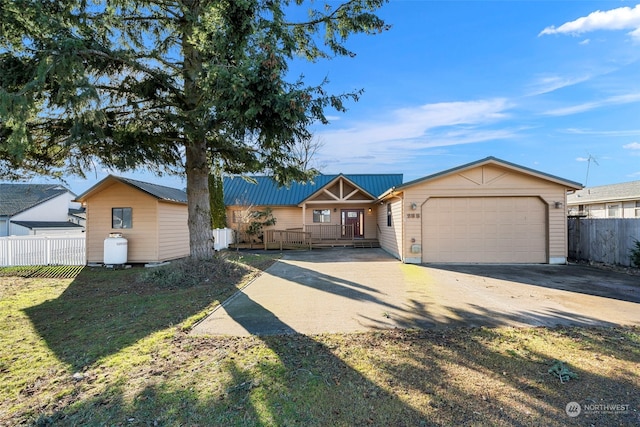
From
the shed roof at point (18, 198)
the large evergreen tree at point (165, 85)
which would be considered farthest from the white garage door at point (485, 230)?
the shed roof at point (18, 198)

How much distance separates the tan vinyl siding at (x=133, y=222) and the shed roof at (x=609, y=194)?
23.0m

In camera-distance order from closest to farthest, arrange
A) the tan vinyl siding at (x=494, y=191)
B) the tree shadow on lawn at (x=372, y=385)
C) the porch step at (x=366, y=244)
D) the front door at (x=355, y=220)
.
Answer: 1. the tree shadow on lawn at (x=372, y=385)
2. the tan vinyl siding at (x=494, y=191)
3. the porch step at (x=366, y=244)
4. the front door at (x=355, y=220)

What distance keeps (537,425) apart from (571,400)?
0.67 metres

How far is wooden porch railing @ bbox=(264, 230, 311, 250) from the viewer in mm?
18688

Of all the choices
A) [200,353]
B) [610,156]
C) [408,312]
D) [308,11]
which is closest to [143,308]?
[200,353]

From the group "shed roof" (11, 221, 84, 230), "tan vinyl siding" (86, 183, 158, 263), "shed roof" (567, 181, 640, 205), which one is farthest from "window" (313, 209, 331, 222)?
"shed roof" (11, 221, 84, 230)

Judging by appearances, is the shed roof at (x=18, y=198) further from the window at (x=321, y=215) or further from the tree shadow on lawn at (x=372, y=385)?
the tree shadow on lawn at (x=372, y=385)

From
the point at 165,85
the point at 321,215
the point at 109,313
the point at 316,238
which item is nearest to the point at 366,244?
the point at 316,238

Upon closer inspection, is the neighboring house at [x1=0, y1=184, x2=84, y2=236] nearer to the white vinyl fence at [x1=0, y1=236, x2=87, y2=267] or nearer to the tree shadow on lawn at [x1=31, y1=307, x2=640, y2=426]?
the white vinyl fence at [x1=0, y1=236, x2=87, y2=267]

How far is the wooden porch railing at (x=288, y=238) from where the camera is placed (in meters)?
18.7

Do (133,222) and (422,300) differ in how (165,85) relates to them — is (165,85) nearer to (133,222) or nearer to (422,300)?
(133,222)

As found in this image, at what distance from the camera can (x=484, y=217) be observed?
11844 millimetres

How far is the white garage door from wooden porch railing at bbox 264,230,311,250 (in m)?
8.48

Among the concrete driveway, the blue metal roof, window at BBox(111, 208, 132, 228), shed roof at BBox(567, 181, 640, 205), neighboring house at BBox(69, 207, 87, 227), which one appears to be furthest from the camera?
neighboring house at BBox(69, 207, 87, 227)
